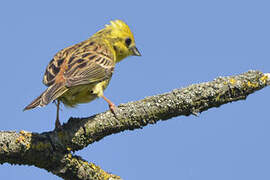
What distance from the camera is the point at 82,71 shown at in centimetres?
605

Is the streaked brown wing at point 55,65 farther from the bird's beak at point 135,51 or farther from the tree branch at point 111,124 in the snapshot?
the bird's beak at point 135,51

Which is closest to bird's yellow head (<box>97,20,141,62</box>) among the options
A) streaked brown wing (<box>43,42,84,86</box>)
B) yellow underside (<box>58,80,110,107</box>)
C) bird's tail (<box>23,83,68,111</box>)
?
streaked brown wing (<box>43,42,84,86</box>)

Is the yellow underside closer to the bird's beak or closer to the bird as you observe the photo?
the bird

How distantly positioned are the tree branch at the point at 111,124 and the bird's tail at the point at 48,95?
42 cm

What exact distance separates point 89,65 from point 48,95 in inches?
54.4

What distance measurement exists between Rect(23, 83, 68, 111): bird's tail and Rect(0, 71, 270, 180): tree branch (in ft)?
1.38

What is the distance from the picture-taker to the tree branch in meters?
4.50

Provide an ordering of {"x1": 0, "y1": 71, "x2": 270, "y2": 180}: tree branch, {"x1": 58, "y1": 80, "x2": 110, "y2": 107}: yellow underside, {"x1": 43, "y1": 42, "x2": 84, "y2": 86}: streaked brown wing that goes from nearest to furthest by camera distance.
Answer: {"x1": 0, "y1": 71, "x2": 270, "y2": 180}: tree branch → {"x1": 43, "y1": 42, "x2": 84, "y2": 86}: streaked brown wing → {"x1": 58, "y1": 80, "x2": 110, "y2": 107}: yellow underside

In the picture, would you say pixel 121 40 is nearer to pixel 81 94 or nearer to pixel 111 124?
pixel 81 94

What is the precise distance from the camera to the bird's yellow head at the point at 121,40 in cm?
781

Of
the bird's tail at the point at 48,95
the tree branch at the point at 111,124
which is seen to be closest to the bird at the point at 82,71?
the bird's tail at the point at 48,95

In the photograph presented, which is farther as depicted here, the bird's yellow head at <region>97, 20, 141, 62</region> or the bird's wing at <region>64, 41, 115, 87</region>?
the bird's yellow head at <region>97, 20, 141, 62</region>

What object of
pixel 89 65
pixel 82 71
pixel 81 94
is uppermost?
pixel 89 65

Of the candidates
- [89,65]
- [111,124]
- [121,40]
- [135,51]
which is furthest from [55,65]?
[135,51]
